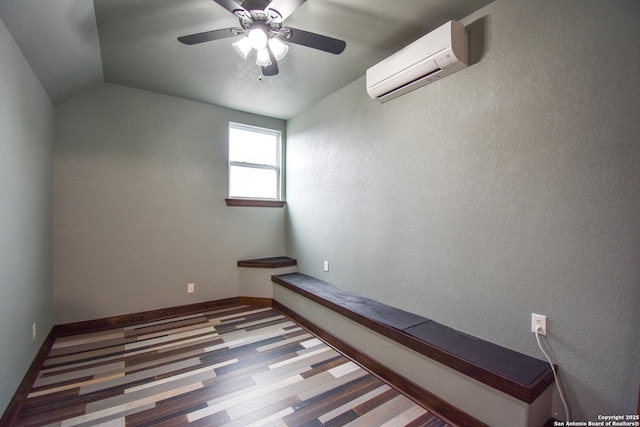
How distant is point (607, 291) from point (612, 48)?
118 centimetres

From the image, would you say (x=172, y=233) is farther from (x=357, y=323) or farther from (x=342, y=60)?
(x=342, y=60)

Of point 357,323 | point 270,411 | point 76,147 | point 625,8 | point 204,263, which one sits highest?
point 625,8

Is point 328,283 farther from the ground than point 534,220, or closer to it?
closer to it

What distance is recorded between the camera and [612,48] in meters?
1.42

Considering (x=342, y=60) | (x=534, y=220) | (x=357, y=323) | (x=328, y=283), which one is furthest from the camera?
(x=328, y=283)

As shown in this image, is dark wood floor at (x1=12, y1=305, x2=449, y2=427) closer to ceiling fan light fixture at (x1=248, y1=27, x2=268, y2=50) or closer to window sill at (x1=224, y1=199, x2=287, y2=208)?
window sill at (x1=224, y1=199, x2=287, y2=208)

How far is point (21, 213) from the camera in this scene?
196 centimetres

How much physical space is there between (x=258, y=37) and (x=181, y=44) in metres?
0.93

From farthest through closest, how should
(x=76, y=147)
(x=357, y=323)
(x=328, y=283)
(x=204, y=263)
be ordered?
(x=204, y=263)
(x=328, y=283)
(x=76, y=147)
(x=357, y=323)

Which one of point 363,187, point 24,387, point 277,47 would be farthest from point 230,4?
point 24,387

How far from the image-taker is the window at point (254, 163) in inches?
154

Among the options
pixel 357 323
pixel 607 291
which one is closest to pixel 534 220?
pixel 607 291

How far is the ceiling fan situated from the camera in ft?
5.21

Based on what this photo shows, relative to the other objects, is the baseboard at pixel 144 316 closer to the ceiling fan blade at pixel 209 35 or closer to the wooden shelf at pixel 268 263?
the wooden shelf at pixel 268 263
